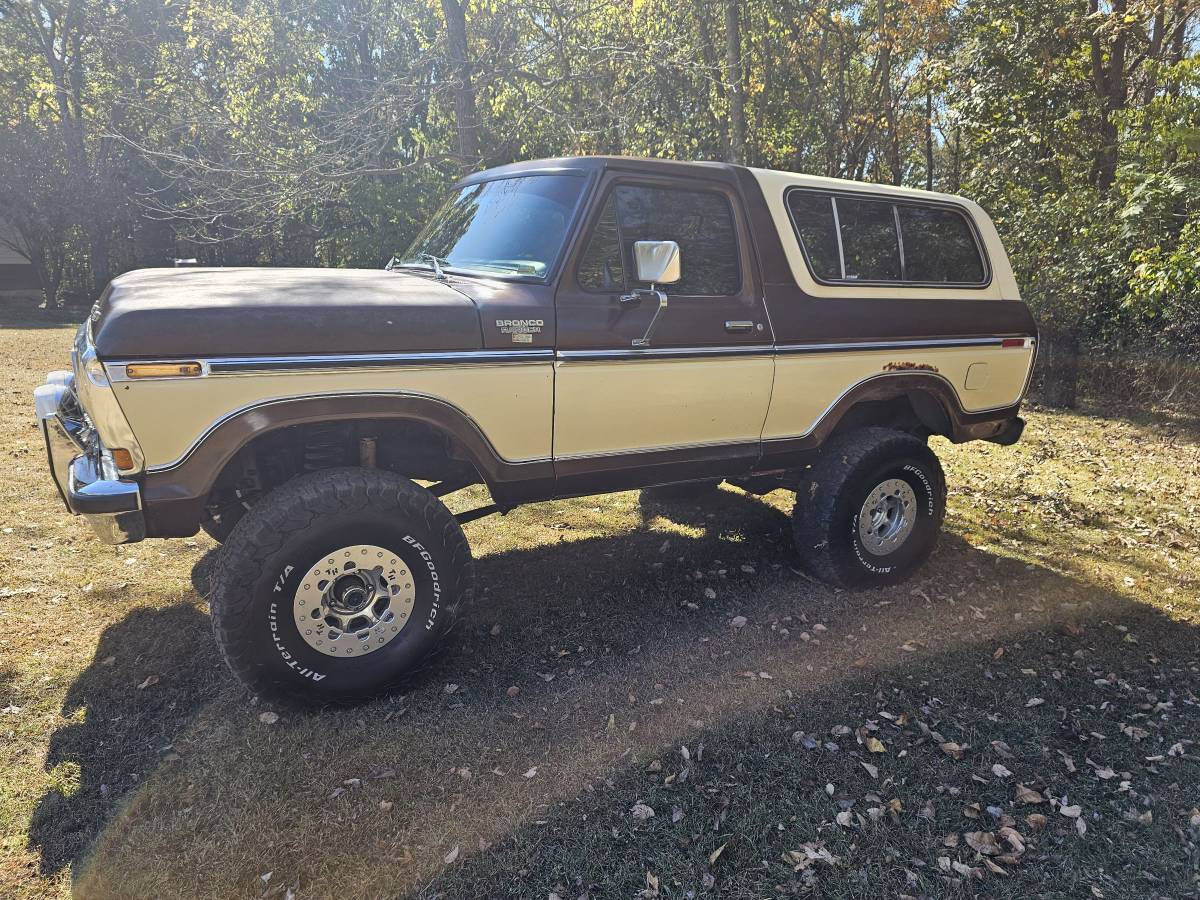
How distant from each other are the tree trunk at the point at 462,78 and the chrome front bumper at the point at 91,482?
8.73m

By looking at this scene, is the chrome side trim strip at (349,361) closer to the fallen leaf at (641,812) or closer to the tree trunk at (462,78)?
the fallen leaf at (641,812)

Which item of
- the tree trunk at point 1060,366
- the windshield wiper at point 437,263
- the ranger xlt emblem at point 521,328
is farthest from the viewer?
the tree trunk at point 1060,366

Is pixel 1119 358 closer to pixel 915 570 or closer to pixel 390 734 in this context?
pixel 915 570

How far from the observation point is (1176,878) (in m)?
2.62

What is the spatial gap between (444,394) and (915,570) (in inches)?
124

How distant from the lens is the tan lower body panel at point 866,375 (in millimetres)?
4277

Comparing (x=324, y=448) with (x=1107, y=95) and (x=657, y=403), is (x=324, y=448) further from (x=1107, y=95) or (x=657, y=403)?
(x=1107, y=95)

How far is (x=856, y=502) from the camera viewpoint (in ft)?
14.8

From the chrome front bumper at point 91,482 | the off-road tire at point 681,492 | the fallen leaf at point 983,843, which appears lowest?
the fallen leaf at point 983,843

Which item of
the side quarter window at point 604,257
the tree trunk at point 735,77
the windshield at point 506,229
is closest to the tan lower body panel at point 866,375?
the side quarter window at point 604,257

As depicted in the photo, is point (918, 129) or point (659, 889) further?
point (918, 129)

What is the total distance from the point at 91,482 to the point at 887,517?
4.10m

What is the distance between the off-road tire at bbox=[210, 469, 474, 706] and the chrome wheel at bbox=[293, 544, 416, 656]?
3 cm

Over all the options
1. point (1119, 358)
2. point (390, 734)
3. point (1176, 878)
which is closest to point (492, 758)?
point (390, 734)
